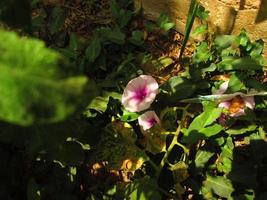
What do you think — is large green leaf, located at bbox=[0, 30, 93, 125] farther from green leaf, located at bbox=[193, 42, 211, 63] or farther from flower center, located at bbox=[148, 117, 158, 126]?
green leaf, located at bbox=[193, 42, 211, 63]

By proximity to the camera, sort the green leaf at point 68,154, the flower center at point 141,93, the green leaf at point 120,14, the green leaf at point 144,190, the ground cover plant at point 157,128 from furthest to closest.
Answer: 1. the green leaf at point 120,14
2. the flower center at point 141,93
3. the ground cover plant at point 157,128
4. the green leaf at point 144,190
5. the green leaf at point 68,154

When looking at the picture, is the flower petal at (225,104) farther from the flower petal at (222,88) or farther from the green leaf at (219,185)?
the green leaf at (219,185)

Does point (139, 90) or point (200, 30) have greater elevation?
point (200, 30)

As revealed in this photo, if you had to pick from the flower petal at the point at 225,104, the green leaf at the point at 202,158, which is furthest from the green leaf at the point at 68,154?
the flower petal at the point at 225,104

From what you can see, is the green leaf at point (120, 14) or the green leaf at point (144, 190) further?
the green leaf at point (120, 14)

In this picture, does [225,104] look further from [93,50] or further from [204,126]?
[93,50]

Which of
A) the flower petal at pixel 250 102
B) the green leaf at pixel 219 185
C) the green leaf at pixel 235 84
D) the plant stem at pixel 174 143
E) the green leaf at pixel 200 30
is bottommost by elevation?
the green leaf at pixel 219 185

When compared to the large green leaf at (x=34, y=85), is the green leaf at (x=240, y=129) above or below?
below

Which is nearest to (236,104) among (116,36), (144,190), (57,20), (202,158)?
(202,158)
